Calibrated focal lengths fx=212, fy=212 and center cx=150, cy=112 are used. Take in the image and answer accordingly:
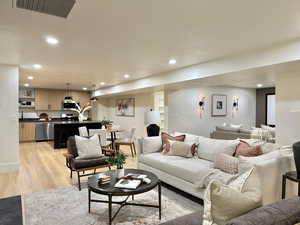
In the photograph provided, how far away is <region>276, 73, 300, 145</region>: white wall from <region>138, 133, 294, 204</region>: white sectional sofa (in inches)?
42.8

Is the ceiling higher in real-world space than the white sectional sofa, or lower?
higher

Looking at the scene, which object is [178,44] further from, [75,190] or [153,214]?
[75,190]

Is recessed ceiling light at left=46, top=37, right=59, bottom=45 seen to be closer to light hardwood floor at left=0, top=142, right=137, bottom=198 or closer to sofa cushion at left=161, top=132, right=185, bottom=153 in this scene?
light hardwood floor at left=0, top=142, right=137, bottom=198

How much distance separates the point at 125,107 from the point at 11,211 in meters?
6.75

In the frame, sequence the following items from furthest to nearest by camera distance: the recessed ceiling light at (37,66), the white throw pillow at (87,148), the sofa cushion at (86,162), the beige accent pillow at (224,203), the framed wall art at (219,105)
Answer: the framed wall art at (219,105), the recessed ceiling light at (37,66), the white throw pillow at (87,148), the sofa cushion at (86,162), the beige accent pillow at (224,203)

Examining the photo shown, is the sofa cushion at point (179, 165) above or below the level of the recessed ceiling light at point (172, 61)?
below

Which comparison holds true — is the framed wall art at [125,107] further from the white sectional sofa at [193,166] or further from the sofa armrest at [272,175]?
the sofa armrest at [272,175]

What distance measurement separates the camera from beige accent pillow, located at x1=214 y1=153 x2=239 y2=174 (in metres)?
2.77

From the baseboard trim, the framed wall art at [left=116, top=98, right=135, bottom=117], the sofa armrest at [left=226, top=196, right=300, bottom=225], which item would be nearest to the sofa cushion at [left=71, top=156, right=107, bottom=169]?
the baseboard trim

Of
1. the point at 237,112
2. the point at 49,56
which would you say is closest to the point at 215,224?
the point at 49,56

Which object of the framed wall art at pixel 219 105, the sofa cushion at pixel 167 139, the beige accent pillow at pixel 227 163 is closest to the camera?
the beige accent pillow at pixel 227 163

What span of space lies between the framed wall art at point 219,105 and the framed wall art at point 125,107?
3.22m

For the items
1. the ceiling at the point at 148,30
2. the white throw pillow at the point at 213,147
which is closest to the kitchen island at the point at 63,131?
the ceiling at the point at 148,30

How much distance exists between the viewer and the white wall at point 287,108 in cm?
396
